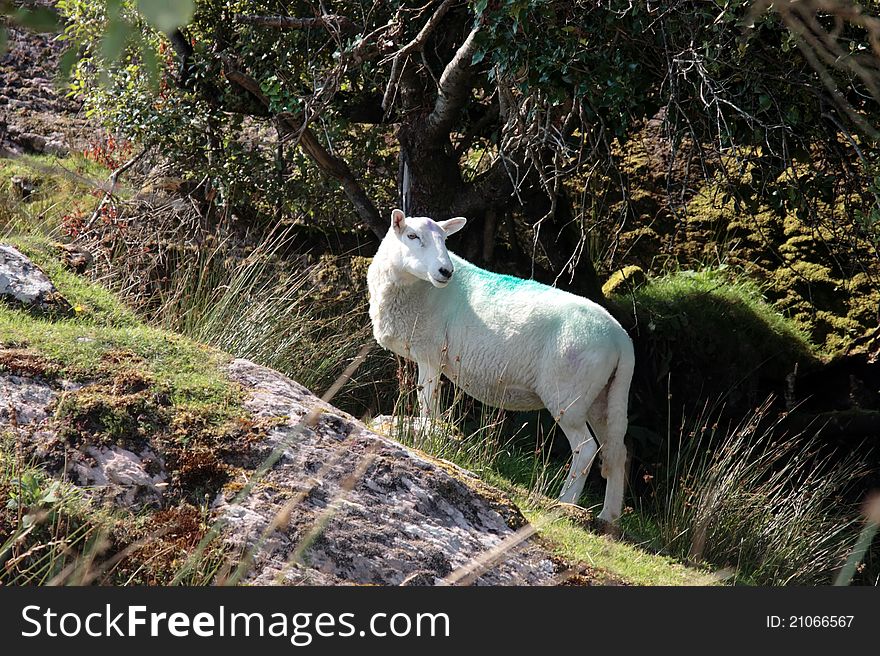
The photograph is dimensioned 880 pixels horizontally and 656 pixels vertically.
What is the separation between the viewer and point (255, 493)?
4371 mm

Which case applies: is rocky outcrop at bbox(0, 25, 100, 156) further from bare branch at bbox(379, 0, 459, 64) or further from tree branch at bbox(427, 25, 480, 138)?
bare branch at bbox(379, 0, 459, 64)

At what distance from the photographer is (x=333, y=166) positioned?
9.16 metres

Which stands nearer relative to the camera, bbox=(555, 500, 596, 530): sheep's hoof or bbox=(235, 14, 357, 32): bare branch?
bbox=(555, 500, 596, 530): sheep's hoof

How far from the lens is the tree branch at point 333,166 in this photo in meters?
8.90

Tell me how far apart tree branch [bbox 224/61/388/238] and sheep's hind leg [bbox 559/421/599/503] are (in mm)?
3190

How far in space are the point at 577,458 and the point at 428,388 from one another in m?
1.21

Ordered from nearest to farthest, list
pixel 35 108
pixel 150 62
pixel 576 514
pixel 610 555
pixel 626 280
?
pixel 150 62 < pixel 610 555 < pixel 576 514 < pixel 626 280 < pixel 35 108

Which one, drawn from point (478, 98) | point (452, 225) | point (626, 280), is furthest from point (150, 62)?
point (626, 280)

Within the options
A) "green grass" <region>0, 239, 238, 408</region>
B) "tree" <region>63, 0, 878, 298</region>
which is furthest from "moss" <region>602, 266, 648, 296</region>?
"green grass" <region>0, 239, 238, 408</region>

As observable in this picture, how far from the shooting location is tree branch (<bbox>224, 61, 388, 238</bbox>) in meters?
8.90

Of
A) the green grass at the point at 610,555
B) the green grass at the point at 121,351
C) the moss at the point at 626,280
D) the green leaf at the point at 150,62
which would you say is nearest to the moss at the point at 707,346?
the moss at the point at 626,280

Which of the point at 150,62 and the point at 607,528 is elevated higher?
the point at 150,62

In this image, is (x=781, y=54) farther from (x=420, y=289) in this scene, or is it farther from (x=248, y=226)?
(x=248, y=226)

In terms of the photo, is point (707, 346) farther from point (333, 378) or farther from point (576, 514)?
point (576, 514)
